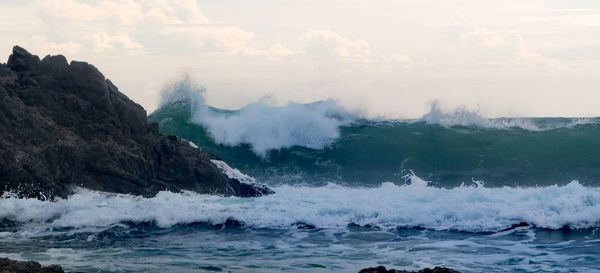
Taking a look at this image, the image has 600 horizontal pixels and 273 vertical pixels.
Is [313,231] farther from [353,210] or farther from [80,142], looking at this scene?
[80,142]

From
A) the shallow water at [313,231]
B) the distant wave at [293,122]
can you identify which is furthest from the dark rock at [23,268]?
the distant wave at [293,122]

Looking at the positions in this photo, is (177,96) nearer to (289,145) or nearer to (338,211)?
(289,145)

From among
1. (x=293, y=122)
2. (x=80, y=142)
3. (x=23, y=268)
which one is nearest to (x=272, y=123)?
(x=293, y=122)

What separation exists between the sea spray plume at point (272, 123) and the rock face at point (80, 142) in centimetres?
1045

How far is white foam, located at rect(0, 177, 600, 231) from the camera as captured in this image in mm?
16797

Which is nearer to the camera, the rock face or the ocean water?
the ocean water

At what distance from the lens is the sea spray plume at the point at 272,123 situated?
3400cm

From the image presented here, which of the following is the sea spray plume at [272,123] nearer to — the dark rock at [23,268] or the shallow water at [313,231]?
the shallow water at [313,231]

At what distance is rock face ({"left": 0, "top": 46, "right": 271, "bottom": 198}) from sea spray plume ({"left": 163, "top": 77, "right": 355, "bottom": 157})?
1045 centimetres

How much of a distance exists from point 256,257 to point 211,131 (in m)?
21.5

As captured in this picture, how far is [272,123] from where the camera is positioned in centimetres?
3500

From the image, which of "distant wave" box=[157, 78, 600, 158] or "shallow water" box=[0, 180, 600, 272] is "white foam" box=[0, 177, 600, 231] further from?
"distant wave" box=[157, 78, 600, 158]

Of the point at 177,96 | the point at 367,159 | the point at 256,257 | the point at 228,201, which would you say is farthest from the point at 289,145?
the point at 256,257

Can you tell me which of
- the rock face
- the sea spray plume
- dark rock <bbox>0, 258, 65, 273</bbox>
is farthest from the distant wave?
dark rock <bbox>0, 258, 65, 273</bbox>
